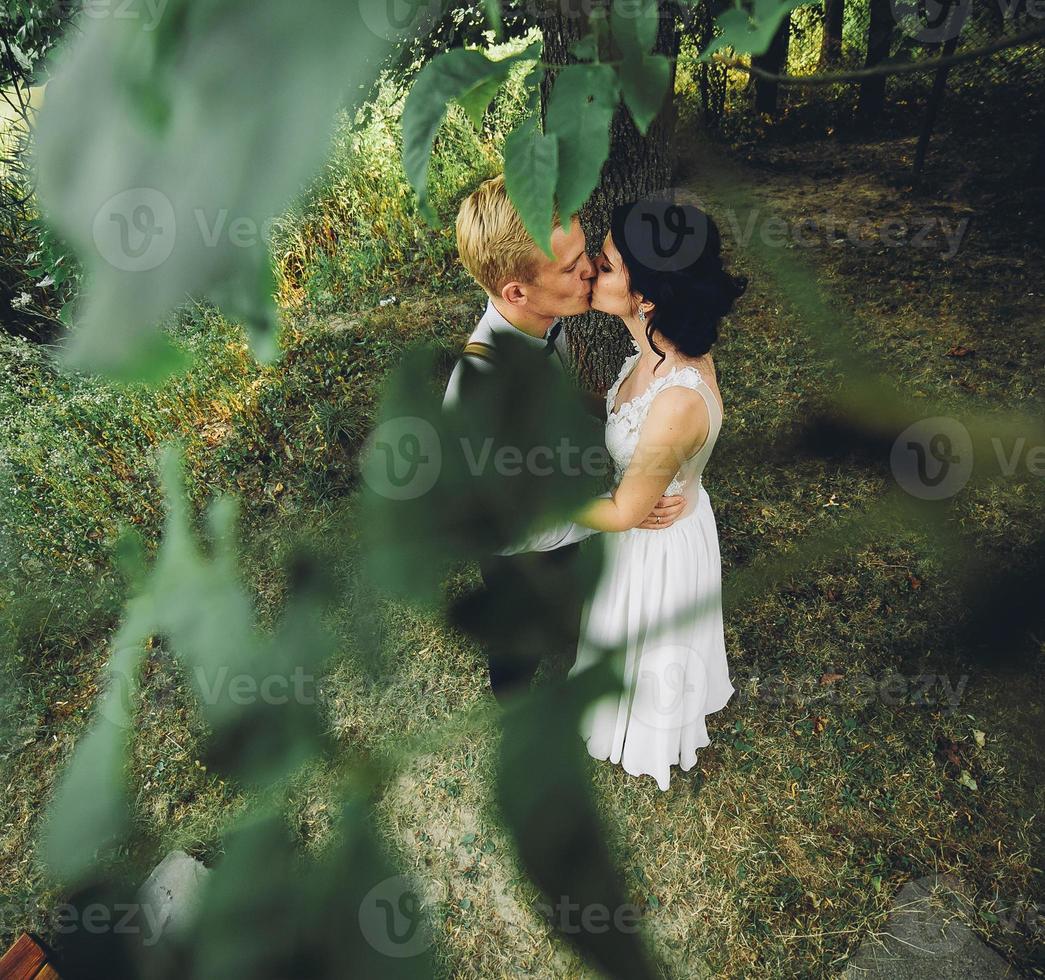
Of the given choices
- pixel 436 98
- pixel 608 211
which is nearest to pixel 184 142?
pixel 436 98

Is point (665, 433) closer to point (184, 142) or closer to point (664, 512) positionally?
point (664, 512)

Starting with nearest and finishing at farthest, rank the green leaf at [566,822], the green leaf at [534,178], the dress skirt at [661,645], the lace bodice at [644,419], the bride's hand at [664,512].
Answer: the green leaf at [534,178] → the green leaf at [566,822] → the dress skirt at [661,645] → the lace bodice at [644,419] → the bride's hand at [664,512]

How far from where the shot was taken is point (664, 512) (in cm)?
179

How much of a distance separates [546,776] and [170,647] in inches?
→ 20.7

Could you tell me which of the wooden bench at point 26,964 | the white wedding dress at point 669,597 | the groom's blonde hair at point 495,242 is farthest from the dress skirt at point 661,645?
the wooden bench at point 26,964

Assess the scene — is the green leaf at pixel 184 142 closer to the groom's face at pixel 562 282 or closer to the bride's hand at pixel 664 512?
the groom's face at pixel 562 282

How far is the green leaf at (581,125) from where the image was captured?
275mm

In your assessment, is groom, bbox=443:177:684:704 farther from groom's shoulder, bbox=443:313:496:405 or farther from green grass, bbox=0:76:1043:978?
groom's shoulder, bbox=443:313:496:405

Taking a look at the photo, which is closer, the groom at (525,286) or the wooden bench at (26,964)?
the groom at (525,286)

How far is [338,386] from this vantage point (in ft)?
14.5

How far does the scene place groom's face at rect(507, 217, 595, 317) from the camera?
5.08ft

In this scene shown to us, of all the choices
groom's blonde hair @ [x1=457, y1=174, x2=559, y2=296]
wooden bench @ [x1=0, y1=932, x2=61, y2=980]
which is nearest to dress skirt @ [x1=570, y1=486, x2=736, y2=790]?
groom's blonde hair @ [x1=457, y1=174, x2=559, y2=296]

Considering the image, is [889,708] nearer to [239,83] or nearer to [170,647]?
[170,647]

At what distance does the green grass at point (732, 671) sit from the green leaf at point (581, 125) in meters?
0.26
